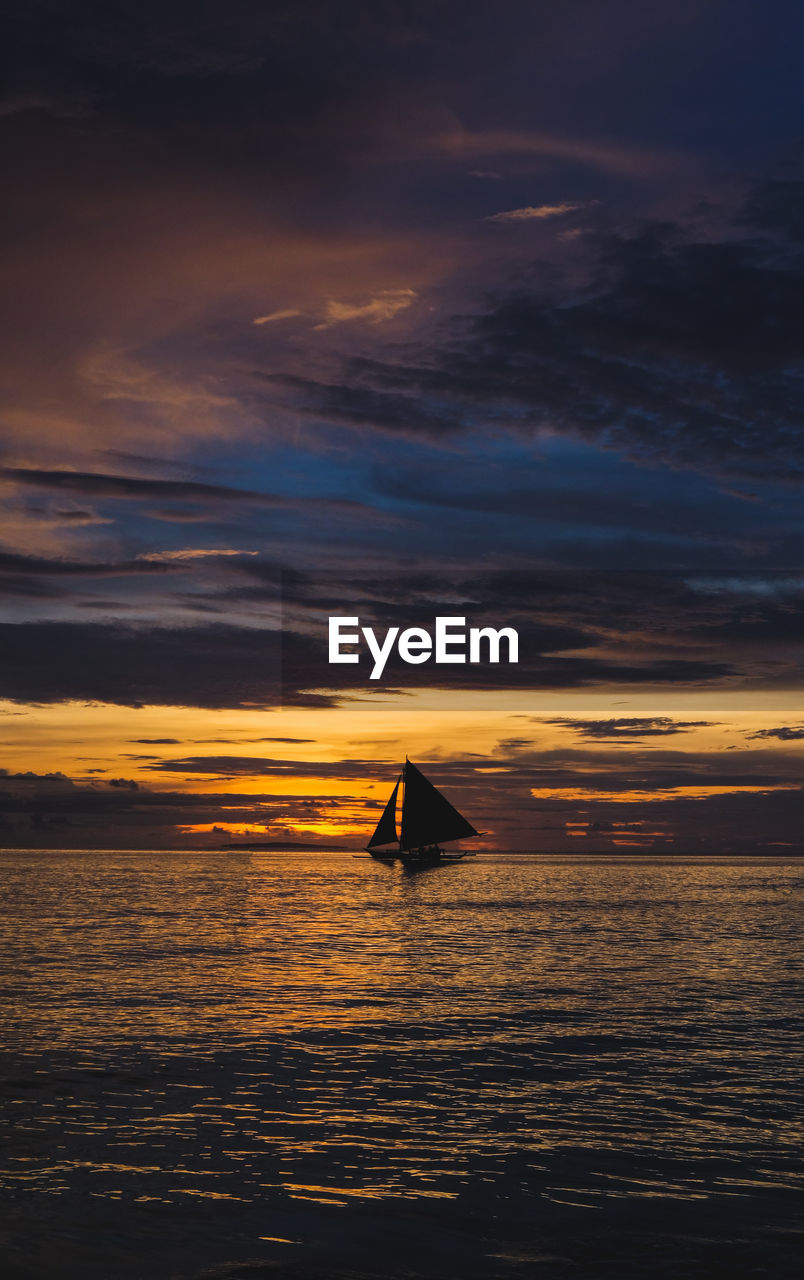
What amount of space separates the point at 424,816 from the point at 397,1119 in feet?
518

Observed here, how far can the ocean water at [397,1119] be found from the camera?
16578 mm

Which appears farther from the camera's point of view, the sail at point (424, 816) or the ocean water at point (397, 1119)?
the sail at point (424, 816)

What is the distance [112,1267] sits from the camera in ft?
51.1

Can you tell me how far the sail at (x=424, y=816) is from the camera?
180500mm

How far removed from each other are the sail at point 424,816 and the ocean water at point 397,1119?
406ft

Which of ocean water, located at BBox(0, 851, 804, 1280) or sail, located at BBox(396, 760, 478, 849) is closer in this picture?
ocean water, located at BBox(0, 851, 804, 1280)

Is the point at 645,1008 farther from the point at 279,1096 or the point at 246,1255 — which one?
the point at 246,1255

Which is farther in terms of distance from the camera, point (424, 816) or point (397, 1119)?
point (424, 816)

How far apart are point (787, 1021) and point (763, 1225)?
22.5 m

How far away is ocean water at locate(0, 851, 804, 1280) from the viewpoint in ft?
54.4

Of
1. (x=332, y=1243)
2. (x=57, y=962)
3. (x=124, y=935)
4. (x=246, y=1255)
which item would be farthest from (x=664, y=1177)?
(x=124, y=935)

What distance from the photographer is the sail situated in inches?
7106

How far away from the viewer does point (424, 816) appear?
593ft

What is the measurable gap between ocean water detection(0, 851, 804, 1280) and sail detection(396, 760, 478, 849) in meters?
124
